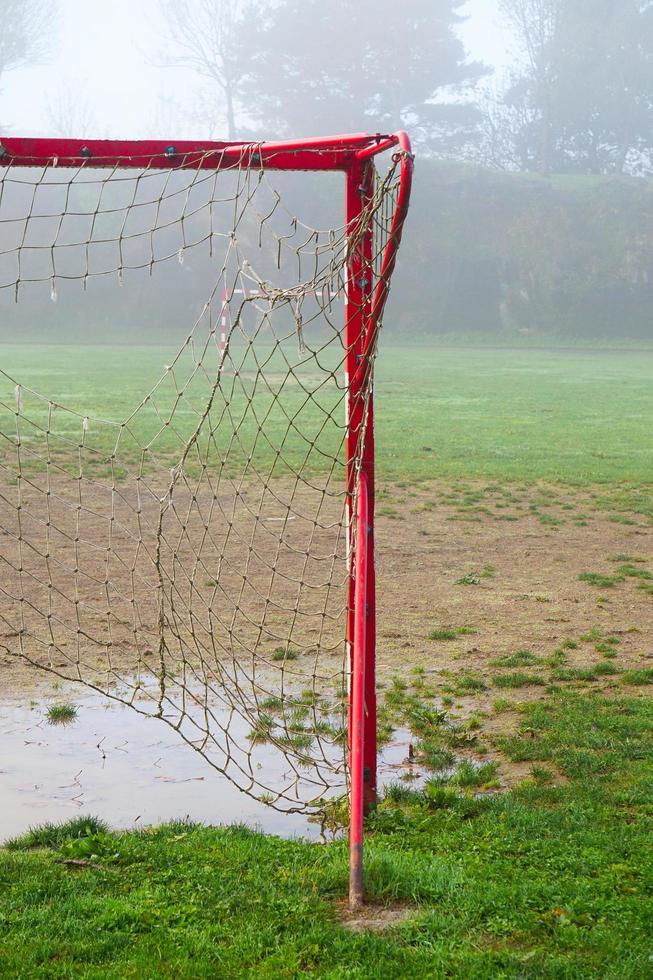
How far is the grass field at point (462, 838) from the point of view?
3289 millimetres

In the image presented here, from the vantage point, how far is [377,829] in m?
4.29

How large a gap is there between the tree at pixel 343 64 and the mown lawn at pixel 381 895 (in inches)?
2441

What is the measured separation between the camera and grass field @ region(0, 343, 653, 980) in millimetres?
3289

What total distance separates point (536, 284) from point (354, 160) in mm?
47954

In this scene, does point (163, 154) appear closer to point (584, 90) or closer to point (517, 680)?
point (517, 680)

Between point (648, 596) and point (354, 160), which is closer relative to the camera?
point (354, 160)

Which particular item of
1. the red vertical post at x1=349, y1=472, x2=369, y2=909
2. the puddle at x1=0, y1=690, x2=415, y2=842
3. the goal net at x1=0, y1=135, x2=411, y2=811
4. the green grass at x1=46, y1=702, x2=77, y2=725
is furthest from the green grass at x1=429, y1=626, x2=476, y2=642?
the red vertical post at x1=349, y1=472, x2=369, y2=909

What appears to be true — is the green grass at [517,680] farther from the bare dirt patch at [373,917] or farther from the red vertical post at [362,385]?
the bare dirt patch at [373,917]

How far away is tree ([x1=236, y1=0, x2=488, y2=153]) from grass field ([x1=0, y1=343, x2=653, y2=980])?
57.1 m

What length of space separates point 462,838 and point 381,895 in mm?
582

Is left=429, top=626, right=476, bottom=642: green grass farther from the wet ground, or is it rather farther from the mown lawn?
the mown lawn

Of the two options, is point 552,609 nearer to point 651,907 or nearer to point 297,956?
point 651,907

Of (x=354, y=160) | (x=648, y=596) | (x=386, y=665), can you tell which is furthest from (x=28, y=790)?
(x=648, y=596)

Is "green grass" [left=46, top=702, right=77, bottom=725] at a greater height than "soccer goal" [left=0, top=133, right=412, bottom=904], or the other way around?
"soccer goal" [left=0, top=133, right=412, bottom=904]
